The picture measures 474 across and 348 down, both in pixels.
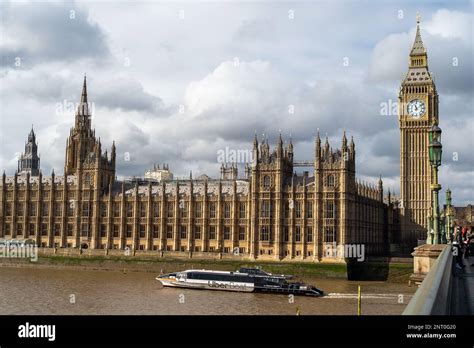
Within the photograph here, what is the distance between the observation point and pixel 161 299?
61469 mm

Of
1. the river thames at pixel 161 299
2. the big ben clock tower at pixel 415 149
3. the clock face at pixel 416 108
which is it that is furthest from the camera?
the clock face at pixel 416 108

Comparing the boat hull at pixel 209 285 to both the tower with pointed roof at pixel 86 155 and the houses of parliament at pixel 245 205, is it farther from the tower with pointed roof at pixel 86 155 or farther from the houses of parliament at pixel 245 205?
the tower with pointed roof at pixel 86 155

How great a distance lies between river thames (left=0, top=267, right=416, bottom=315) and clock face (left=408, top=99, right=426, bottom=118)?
214ft

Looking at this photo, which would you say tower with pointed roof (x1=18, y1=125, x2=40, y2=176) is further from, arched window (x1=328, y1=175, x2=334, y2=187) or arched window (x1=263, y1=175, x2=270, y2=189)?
arched window (x1=328, y1=175, x2=334, y2=187)

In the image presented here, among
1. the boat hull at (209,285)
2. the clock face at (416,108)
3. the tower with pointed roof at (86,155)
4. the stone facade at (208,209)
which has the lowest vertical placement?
the boat hull at (209,285)

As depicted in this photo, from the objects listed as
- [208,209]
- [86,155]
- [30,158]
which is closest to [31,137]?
[30,158]

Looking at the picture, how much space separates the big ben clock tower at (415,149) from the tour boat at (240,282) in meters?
68.7

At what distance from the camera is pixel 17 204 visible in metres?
120

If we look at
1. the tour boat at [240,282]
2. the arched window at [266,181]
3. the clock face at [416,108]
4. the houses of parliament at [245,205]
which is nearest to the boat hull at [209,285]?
the tour boat at [240,282]

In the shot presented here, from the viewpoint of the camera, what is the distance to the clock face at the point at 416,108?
13650cm

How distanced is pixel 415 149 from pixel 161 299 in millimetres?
90928

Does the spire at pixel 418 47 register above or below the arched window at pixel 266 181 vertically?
above

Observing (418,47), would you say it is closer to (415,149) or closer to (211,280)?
(415,149)
